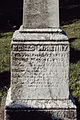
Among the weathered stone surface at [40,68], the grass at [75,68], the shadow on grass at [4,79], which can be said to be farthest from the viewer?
the shadow on grass at [4,79]

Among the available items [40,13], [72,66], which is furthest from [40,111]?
[72,66]

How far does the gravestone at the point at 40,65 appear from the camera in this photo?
4059mm

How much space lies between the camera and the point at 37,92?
4195 mm

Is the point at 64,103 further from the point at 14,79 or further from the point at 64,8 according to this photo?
the point at 64,8

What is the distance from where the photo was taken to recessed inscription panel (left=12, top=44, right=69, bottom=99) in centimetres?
407

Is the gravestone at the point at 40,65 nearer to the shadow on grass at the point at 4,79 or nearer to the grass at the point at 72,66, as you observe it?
the grass at the point at 72,66

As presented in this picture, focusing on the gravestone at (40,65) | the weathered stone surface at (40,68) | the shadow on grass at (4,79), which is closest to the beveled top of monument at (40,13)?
the gravestone at (40,65)

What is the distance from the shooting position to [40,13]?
4.12m

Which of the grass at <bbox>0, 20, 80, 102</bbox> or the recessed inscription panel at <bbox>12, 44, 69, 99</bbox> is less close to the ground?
the recessed inscription panel at <bbox>12, 44, 69, 99</bbox>

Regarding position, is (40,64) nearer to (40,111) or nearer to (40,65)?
(40,65)

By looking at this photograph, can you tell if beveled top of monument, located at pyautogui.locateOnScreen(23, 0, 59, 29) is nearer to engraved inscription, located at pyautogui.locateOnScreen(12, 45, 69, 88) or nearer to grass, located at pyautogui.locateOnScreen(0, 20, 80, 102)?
engraved inscription, located at pyautogui.locateOnScreen(12, 45, 69, 88)

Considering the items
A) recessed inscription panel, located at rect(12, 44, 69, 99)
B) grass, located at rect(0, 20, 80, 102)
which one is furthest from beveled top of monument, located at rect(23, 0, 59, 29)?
grass, located at rect(0, 20, 80, 102)

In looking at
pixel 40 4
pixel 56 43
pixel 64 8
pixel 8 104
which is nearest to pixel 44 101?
pixel 8 104

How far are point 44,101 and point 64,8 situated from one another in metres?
20.5
